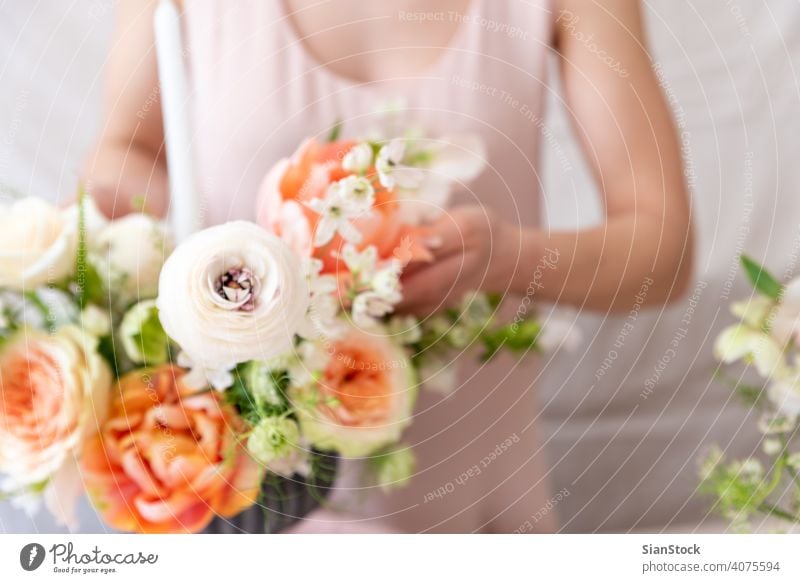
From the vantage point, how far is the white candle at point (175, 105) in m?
A: 0.40

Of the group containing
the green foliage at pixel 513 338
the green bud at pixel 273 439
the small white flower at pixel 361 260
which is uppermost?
the small white flower at pixel 361 260

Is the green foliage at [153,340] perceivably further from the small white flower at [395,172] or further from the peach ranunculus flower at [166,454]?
the small white flower at [395,172]

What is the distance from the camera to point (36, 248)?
14.9 inches

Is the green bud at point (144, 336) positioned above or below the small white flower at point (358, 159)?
below

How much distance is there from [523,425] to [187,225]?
197mm

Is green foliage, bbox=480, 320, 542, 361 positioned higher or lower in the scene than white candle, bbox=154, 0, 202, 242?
lower

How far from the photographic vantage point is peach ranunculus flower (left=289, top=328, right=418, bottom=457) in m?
0.38

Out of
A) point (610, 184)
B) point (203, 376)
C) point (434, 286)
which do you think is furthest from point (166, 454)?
point (610, 184)

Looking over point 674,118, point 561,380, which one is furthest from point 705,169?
point 561,380

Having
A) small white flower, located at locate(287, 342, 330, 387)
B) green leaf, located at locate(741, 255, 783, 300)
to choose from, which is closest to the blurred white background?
green leaf, located at locate(741, 255, 783, 300)

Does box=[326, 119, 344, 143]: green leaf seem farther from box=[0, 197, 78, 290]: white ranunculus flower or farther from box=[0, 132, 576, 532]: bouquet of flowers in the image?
box=[0, 197, 78, 290]: white ranunculus flower

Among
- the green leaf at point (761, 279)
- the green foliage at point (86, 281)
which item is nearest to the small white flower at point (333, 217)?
the green foliage at point (86, 281)
